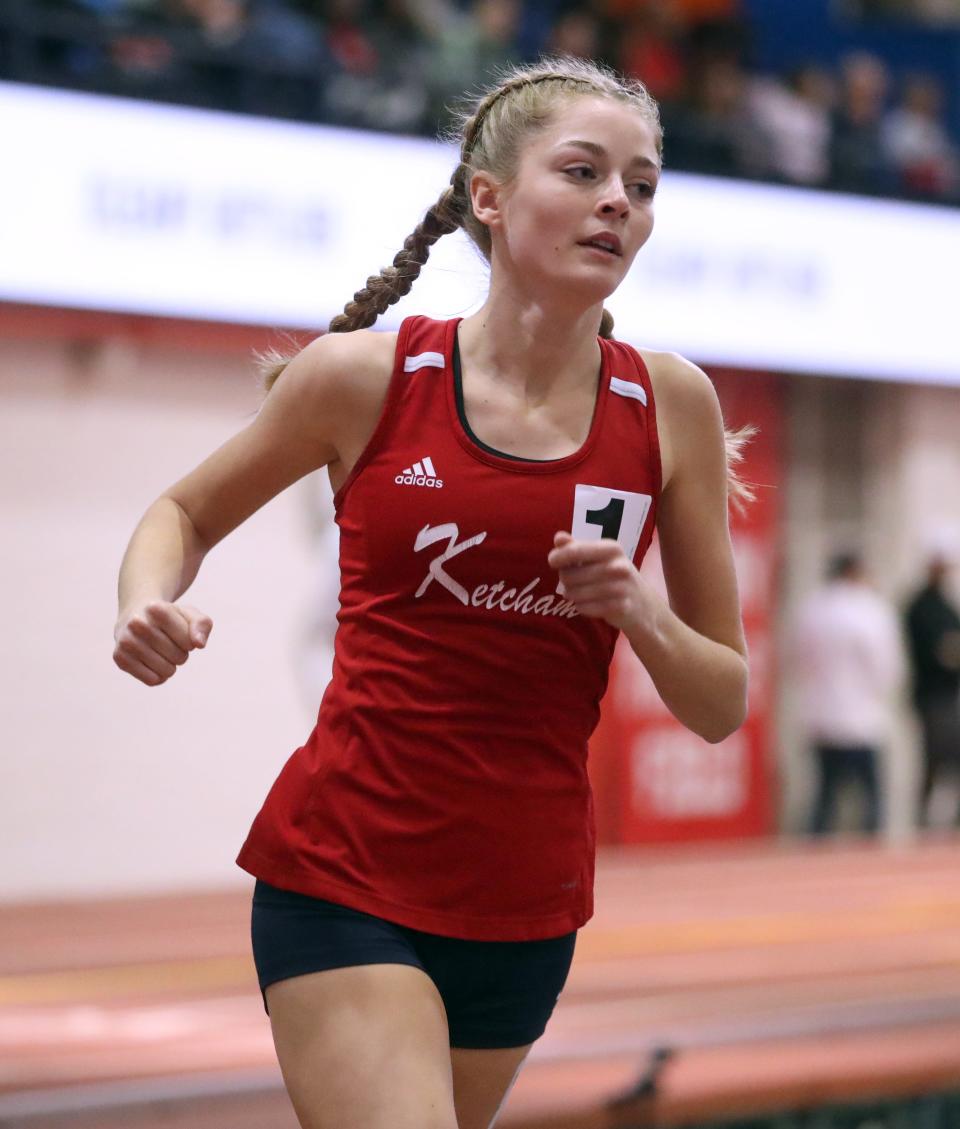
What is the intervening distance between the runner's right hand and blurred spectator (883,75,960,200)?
26.9 feet

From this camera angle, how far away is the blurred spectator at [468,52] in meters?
8.12

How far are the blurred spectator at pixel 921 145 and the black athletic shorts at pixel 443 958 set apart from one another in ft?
26.4

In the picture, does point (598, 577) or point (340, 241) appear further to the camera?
point (340, 241)

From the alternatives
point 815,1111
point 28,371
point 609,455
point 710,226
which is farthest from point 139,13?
point 609,455

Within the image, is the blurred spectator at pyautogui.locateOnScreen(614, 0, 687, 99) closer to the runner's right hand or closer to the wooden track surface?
the wooden track surface

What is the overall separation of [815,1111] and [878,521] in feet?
21.7

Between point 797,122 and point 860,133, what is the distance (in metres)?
0.60

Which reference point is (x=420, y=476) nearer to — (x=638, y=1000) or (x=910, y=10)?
(x=638, y=1000)

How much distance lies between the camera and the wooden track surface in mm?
3646

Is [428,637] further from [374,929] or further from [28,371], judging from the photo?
[28,371]

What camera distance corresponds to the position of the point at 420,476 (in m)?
1.94

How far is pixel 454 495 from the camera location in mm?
1927

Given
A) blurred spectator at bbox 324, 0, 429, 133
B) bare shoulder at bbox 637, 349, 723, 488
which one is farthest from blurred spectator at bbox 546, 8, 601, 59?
bare shoulder at bbox 637, 349, 723, 488

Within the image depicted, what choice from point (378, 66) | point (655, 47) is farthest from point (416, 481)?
point (655, 47)
